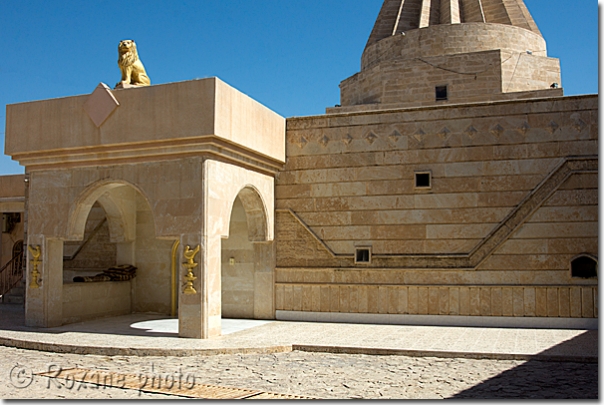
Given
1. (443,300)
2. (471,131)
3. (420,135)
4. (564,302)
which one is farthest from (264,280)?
(564,302)

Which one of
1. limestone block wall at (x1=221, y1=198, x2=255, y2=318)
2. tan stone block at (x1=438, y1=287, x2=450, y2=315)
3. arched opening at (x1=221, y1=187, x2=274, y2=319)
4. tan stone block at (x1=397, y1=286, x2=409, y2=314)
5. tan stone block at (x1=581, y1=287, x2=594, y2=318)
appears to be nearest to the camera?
tan stone block at (x1=581, y1=287, x2=594, y2=318)

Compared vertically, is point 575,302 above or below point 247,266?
below

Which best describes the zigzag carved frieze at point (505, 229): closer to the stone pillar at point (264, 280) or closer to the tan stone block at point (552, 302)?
the tan stone block at point (552, 302)

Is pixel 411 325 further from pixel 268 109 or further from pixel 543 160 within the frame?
pixel 268 109

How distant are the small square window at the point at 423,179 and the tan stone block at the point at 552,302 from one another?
3200 millimetres

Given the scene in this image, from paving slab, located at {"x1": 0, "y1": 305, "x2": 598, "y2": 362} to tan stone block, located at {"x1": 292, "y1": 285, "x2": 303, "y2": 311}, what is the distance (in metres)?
0.72

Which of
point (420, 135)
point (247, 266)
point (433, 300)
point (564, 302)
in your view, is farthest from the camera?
point (247, 266)

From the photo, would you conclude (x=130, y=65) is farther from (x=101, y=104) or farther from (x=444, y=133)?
(x=444, y=133)

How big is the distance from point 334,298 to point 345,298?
248 mm

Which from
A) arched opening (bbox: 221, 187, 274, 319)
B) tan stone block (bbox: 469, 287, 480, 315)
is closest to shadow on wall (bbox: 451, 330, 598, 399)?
tan stone block (bbox: 469, 287, 480, 315)

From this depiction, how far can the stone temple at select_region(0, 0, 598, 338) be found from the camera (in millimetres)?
11375

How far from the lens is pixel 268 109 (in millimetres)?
13281

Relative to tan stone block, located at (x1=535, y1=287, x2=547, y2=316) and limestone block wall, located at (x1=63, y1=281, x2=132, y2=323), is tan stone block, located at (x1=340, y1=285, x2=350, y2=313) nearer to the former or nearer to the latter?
tan stone block, located at (x1=535, y1=287, x2=547, y2=316)

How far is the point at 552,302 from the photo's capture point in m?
12.2
